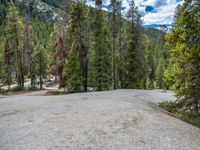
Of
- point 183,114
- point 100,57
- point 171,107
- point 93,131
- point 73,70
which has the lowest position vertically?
point 183,114

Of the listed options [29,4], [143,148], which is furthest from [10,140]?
[29,4]

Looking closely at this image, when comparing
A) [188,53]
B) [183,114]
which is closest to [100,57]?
[183,114]

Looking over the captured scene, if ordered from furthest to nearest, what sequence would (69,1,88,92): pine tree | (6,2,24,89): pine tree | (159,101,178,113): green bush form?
(6,2,24,89): pine tree, (69,1,88,92): pine tree, (159,101,178,113): green bush

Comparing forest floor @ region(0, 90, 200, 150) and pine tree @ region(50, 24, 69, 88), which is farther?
pine tree @ region(50, 24, 69, 88)

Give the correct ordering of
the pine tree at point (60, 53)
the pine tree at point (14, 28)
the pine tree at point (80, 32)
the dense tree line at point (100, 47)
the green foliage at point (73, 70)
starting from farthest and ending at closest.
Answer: the pine tree at point (60, 53)
the pine tree at point (14, 28)
the dense tree line at point (100, 47)
the pine tree at point (80, 32)
the green foliage at point (73, 70)

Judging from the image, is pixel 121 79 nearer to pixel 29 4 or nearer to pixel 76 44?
pixel 76 44

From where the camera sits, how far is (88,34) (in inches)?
1644

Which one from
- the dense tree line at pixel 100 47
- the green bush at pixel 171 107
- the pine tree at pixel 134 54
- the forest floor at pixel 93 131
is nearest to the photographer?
the forest floor at pixel 93 131

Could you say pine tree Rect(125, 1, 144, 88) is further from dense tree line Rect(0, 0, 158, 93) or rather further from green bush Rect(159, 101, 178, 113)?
green bush Rect(159, 101, 178, 113)

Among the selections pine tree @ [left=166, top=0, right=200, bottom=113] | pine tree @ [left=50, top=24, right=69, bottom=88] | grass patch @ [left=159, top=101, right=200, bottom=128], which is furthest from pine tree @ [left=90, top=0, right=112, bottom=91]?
Result: pine tree @ [left=166, top=0, right=200, bottom=113]

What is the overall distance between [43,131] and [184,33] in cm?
1025

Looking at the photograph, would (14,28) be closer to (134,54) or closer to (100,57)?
(100,57)

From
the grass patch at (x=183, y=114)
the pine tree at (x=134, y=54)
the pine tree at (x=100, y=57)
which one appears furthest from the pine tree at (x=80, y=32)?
the grass patch at (x=183, y=114)

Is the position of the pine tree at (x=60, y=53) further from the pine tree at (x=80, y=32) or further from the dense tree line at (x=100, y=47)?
the pine tree at (x=80, y=32)
